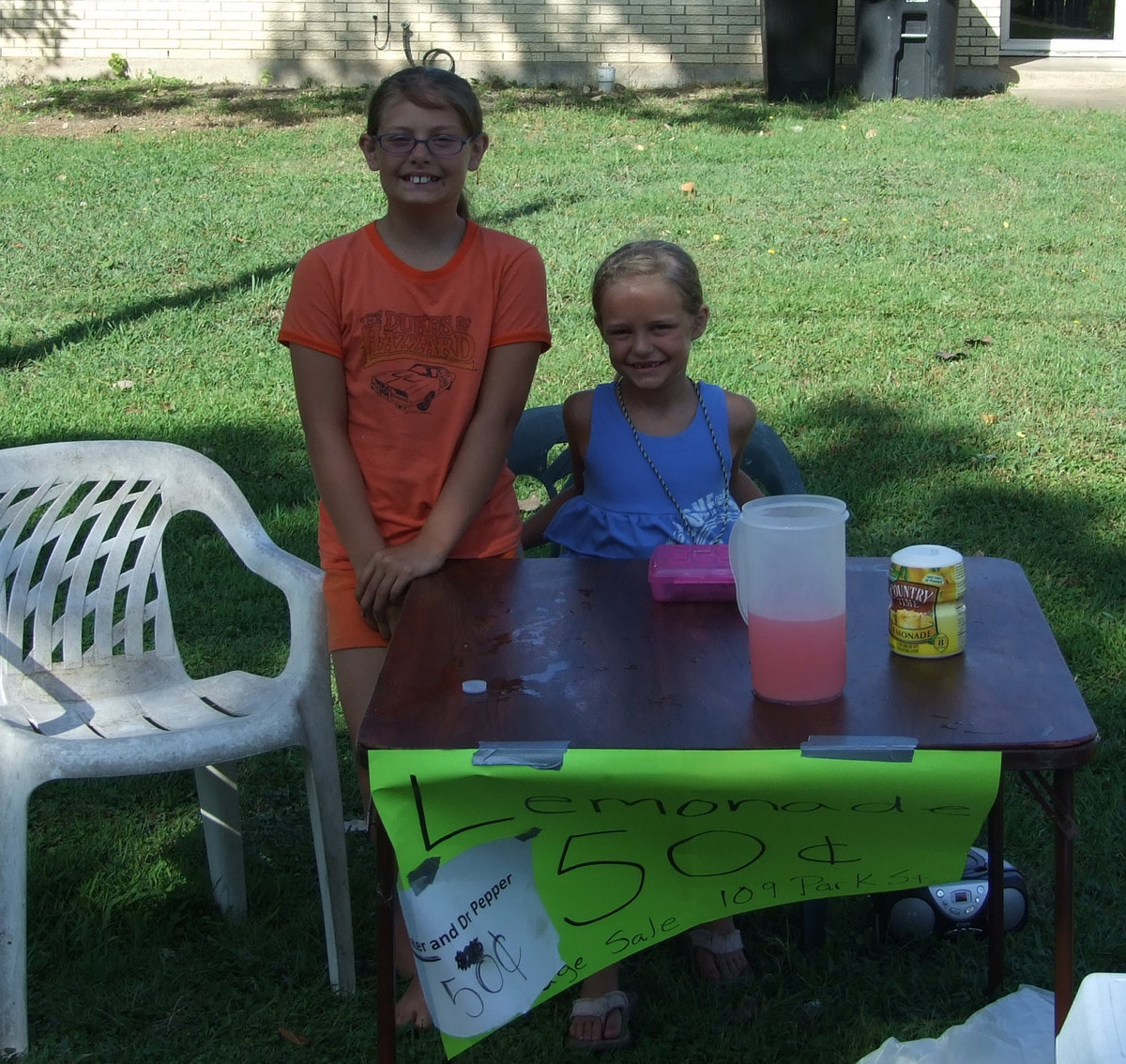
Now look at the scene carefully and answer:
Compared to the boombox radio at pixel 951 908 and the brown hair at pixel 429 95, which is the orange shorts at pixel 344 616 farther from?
the boombox radio at pixel 951 908

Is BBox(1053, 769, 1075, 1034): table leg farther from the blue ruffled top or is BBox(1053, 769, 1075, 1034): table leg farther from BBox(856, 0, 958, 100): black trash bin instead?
BBox(856, 0, 958, 100): black trash bin

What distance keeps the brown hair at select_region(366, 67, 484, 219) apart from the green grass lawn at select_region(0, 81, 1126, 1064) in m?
1.56

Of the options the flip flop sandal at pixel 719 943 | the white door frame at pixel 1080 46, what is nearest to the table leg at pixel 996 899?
the flip flop sandal at pixel 719 943

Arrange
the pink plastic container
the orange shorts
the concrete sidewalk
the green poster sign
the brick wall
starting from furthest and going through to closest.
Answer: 1. the brick wall
2. the concrete sidewalk
3. the orange shorts
4. the pink plastic container
5. the green poster sign

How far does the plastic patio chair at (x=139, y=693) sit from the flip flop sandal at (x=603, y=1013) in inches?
17.7

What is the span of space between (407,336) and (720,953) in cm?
130

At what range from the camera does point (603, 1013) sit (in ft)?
8.49

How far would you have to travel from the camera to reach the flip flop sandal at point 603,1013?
101 inches

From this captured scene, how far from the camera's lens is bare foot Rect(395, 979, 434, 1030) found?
2584 millimetres

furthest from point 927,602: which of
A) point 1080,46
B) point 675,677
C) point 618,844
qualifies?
point 1080,46

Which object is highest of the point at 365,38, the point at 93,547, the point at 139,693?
the point at 365,38

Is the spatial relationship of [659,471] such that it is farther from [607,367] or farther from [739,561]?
[607,367]

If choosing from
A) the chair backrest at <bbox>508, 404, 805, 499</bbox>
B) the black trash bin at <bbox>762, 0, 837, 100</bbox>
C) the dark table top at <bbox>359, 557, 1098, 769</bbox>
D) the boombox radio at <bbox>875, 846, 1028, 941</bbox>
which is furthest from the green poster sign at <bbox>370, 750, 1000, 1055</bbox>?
the black trash bin at <bbox>762, 0, 837, 100</bbox>

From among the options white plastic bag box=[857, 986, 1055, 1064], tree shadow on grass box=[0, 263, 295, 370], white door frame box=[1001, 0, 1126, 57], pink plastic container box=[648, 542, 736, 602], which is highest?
white door frame box=[1001, 0, 1126, 57]
